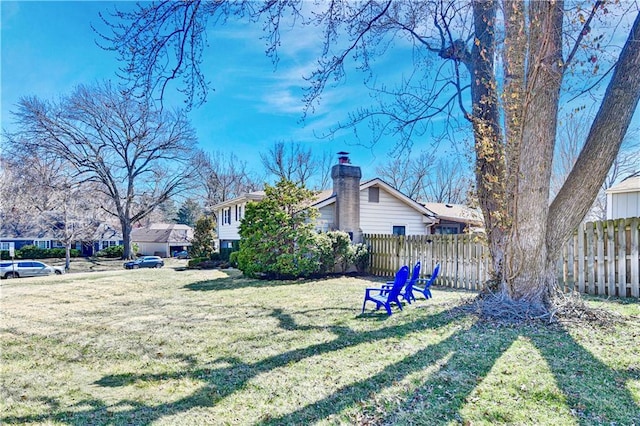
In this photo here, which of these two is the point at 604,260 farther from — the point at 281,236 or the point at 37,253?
the point at 37,253

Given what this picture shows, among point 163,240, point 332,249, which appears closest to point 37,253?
point 163,240

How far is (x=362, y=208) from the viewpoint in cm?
1762

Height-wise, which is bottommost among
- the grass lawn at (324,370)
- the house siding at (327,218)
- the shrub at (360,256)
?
the grass lawn at (324,370)

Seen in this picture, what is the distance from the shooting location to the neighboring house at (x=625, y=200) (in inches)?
551

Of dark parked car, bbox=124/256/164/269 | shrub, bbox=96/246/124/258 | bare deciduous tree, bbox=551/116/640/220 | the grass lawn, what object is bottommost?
dark parked car, bbox=124/256/164/269

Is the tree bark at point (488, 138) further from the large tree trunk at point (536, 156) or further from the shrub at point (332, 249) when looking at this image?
the shrub at point (332, 249)

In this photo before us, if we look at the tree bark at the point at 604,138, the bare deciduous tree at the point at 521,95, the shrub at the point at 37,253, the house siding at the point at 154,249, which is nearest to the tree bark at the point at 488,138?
the bare deciduous tree at the point at 521,95

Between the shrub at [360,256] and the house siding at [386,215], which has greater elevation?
the house siding at [386,215]

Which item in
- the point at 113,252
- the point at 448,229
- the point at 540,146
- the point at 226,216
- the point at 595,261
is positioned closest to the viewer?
the point at 540,146

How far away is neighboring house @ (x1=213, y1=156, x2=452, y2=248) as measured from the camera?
14828mm

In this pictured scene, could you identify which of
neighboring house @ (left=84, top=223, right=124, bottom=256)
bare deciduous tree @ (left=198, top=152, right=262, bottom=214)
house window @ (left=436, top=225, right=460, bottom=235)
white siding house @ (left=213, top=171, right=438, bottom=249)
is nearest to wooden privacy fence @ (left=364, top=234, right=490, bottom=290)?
white siding house @ (left=213, top=171, right=438, bottom=249)

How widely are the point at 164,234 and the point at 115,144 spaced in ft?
64.2

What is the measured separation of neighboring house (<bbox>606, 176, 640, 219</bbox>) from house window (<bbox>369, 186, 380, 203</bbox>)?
9.34 metres

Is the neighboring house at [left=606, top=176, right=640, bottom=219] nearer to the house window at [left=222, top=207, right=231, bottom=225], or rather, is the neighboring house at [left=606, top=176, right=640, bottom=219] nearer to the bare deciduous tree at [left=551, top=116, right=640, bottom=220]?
the bare deciduous tree at [left=551, top=116, right=640, bottom=220]
